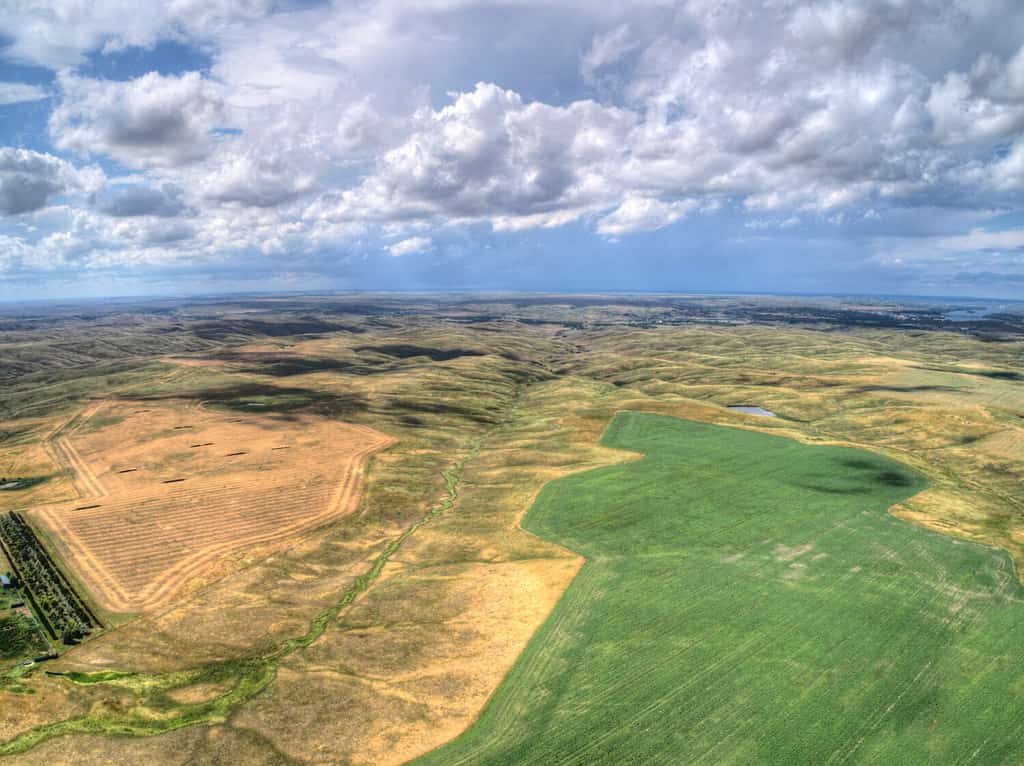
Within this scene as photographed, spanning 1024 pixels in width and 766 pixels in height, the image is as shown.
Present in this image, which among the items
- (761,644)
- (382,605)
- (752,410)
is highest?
(752,410)

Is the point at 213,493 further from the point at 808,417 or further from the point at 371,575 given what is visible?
the point at 808,417

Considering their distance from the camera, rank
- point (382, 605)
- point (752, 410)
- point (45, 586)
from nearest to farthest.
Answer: point (382, 605)
point (45, 586)
point (752, 410)

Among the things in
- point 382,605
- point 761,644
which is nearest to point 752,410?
point 761,644

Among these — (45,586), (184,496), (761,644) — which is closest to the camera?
(761,644)

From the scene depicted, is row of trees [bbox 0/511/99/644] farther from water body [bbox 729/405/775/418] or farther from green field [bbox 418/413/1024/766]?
water body [bbox 729/405/775/418]

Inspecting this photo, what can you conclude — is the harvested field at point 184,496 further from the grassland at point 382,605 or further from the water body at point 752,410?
the water body at point 752,410

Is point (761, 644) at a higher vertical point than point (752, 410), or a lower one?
lower

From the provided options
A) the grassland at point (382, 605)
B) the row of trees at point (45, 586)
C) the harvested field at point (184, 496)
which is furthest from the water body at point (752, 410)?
the row of trees at point (45, 586)

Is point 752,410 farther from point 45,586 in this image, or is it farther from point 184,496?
point 45,586

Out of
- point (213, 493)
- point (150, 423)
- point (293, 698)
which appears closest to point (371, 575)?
point (293, 698)
